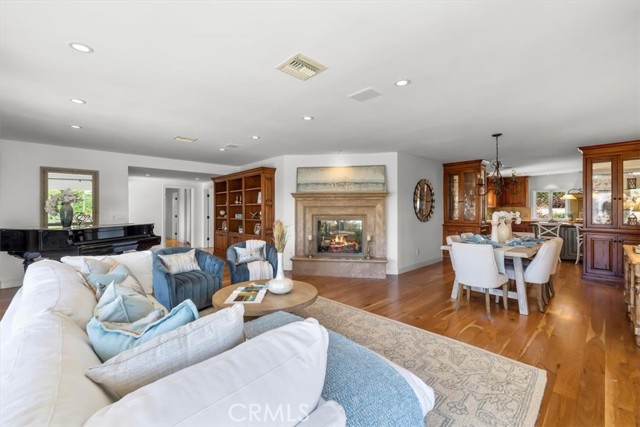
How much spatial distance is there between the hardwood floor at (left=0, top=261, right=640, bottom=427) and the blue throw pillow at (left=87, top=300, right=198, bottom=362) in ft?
7.05

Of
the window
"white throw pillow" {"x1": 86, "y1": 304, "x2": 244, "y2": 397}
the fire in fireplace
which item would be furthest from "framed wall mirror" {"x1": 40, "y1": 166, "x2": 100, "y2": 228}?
the window

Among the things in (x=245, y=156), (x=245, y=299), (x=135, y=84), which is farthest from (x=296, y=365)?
(x=245, y=156)

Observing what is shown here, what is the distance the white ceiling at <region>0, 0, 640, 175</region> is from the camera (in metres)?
1.66

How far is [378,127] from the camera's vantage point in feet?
12.8

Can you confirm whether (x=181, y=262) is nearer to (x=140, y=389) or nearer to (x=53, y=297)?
(x=53, y=297)

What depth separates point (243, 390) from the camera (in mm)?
701

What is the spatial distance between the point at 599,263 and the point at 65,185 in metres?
9.37

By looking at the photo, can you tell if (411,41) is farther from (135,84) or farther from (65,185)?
(65,185)

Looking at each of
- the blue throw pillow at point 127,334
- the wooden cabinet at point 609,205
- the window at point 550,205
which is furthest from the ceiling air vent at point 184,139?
the window at point 550,205

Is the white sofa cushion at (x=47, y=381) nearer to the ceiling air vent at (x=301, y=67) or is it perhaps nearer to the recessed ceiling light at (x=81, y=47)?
the recessed ceiling light at (x=81, y=47)

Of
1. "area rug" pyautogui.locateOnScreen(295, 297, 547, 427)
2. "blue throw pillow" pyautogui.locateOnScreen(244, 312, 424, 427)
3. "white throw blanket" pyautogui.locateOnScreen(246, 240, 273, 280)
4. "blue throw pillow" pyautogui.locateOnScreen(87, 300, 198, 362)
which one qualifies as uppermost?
"blue throw pillow" pyautogui.locateOnScreen(87, 300, 198, 362)

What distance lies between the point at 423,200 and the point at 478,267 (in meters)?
3.11

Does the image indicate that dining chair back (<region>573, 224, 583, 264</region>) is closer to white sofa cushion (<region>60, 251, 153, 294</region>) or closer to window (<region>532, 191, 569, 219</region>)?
window (<region>532, 191, 569, 219</region>)

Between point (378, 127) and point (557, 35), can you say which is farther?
point (378, 127)
